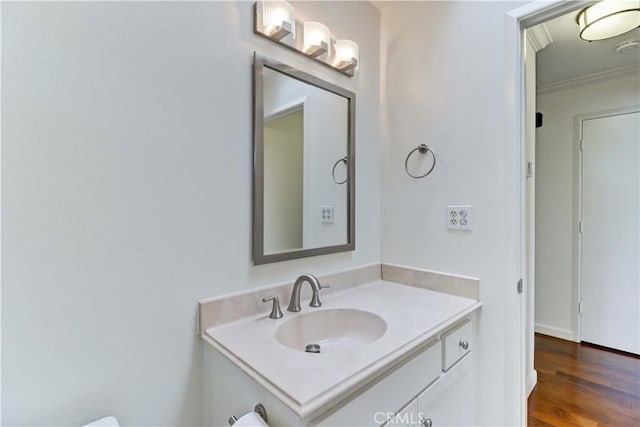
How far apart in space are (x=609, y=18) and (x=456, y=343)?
184cm

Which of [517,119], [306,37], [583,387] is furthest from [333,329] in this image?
[583,387]

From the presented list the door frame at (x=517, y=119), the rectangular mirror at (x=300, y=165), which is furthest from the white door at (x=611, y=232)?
the rectangular mirror at (x=300, y=165)

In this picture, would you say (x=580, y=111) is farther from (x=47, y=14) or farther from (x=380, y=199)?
(x=47, y=14)

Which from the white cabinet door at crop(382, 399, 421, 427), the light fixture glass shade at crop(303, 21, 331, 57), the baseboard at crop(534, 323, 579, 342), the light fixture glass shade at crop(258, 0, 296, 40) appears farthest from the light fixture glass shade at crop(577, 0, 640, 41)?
the baseboard at crop(534, 323, 579, 342)

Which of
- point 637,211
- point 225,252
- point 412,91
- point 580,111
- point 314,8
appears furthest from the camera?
point 580,111

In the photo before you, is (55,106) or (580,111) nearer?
(55,106)

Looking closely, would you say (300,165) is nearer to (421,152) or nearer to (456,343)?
(421,152)

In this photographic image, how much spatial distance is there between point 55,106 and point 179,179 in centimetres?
36

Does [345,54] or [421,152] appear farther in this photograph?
[421,152]

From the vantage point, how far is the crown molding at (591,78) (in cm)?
233

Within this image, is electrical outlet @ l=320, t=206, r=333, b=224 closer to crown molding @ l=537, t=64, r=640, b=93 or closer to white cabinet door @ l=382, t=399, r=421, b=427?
white cabinet door @ l=382, t=399, r=421, b=427

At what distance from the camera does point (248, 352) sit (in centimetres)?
88

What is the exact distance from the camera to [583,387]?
79.0 inches

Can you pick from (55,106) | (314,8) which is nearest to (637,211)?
(314,8)
